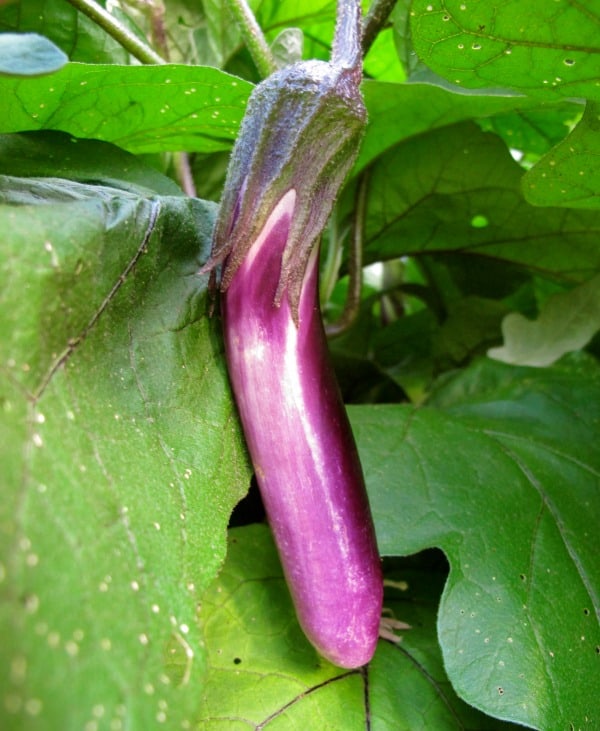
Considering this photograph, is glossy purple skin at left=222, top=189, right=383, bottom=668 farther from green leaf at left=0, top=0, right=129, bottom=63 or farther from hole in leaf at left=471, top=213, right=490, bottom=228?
hole in leaf at left=471, top=213, right=490, bottom=228

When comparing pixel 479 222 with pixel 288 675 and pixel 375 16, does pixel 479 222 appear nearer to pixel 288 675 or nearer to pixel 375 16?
pixel 375 16

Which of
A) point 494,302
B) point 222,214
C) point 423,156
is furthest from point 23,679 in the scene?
point 494,302

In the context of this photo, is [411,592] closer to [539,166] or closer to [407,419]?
[407,419]

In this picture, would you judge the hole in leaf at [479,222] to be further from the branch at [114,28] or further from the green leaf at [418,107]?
the branch at [114,28]

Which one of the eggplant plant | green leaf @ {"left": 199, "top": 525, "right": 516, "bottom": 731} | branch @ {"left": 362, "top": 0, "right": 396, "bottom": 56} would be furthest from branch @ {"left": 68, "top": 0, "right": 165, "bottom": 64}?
green leaf @ {"left": 199, "top": 525, "right": 516, "bottom": 731}

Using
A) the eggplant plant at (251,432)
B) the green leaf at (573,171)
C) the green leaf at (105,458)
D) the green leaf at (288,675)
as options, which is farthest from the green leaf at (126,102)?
the green leaf at (288,675)
